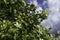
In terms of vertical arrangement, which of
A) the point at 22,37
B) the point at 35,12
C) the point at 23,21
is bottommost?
the point at 22,37

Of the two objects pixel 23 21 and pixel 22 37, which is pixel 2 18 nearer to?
pixel 23 21

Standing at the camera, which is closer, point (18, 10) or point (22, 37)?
point (22, 37)

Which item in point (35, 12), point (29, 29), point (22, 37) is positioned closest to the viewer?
point (22, 37)

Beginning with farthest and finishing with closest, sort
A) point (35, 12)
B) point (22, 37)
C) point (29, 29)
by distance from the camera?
point (35, 12)
point (29, 29)
point (22, 37)

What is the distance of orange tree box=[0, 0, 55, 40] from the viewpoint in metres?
5.36

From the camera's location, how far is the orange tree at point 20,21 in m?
5.36

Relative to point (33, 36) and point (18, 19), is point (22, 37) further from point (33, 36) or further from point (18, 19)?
point (18, 19)

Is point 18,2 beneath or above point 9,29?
above

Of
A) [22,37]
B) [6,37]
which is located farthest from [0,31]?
[22,37]

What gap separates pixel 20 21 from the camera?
573 centimetres

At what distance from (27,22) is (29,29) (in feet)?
0.75

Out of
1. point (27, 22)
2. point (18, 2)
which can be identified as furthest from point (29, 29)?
point (18, 2)

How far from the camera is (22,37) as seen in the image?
528 centimetres

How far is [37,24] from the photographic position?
588 centimetres
